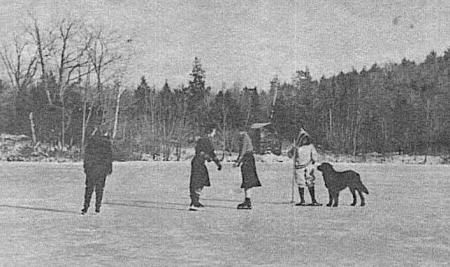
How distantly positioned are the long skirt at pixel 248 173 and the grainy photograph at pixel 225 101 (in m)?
0.02

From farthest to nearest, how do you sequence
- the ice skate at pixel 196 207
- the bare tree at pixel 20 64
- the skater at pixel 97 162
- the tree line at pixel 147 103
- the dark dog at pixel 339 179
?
the bare tree at pixel 20 64, the tree line at pixel 147 103, the dark dog at pixel 339 179, the ice skate at pixel 196 207, the skater at pixel 97 162

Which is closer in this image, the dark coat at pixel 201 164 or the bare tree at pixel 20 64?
the dark coat at pixel 201 164

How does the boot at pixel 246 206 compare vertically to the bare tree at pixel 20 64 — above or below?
below

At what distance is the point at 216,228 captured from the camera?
26.4 ft

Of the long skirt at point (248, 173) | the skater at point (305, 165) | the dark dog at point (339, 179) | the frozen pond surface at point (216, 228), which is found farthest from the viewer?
the skater at point (305, 165)

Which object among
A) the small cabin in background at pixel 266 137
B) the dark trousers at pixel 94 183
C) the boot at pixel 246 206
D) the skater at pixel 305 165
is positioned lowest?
the boot at pixel 246 206

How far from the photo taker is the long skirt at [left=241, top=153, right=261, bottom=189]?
10430mm

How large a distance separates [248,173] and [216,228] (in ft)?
8.20

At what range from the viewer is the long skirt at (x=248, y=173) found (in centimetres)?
1043

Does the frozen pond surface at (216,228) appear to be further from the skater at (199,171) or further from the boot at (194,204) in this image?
the skater at (199,171)

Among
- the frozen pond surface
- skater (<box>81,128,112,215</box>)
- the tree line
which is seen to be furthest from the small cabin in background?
skater (<box>81,128,112,215</box>)

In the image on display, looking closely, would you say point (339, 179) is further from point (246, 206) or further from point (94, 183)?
point (94, 183)

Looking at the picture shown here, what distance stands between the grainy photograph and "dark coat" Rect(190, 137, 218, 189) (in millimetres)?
26

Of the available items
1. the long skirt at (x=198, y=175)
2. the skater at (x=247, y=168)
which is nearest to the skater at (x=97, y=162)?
the long skirt at (x=198, y=175)
